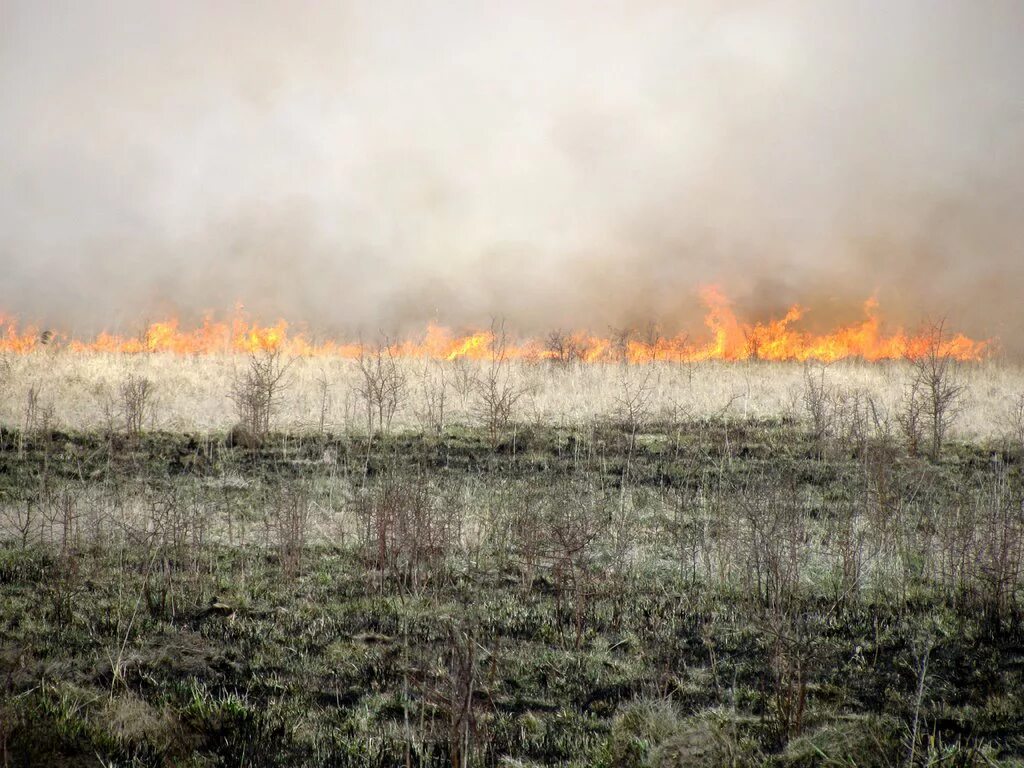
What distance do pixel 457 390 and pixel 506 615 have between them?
45.3ft

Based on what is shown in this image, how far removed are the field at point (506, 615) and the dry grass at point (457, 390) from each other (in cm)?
248

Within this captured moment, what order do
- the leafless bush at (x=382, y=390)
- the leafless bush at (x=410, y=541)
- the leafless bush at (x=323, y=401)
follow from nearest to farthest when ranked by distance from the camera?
1. the leafless bush at (x=410, y=541)
2. the leafless bush at (x=382, y=390)
3. the leafless bush at (x=323, y=401)

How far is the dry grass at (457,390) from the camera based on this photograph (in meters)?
17.7

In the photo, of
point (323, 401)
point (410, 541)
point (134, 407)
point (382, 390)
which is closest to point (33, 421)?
point (134, 407)

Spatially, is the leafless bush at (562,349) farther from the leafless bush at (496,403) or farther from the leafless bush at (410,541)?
the leafless bush at (410,541)

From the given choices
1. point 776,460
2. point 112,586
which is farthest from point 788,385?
point 112,586

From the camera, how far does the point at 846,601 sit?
285 inches

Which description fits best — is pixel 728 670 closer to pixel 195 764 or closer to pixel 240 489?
pixel 195 764

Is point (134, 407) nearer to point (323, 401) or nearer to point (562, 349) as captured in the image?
point (323, 401)

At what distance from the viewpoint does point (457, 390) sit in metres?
20.4

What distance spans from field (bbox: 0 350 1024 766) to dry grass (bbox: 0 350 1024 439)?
2.48 metres

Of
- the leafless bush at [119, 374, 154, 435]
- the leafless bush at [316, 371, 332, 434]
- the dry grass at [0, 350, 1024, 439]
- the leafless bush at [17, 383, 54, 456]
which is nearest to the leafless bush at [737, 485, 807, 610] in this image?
the dry grass at [0, 350, 1024, 439]

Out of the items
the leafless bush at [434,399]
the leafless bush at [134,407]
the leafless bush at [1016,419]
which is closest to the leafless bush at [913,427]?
the leafless bush at [1016,419]

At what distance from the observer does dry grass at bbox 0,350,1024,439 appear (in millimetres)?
17656
